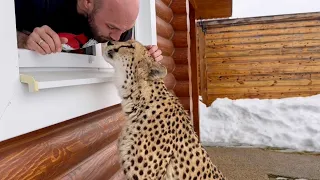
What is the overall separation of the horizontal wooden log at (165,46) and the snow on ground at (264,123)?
2.55 m

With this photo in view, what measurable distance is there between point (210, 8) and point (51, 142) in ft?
16.0

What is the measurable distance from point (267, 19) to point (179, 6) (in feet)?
13.4

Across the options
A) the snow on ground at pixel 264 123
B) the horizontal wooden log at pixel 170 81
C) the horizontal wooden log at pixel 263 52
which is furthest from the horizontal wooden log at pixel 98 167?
the horizontal wooden log at pixel 263 52

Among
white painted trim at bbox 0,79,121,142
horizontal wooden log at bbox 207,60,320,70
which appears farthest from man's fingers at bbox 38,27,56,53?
horizontal wooden log at bbox 207,60,320,70

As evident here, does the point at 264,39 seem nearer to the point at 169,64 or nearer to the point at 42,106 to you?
the point at 169,64

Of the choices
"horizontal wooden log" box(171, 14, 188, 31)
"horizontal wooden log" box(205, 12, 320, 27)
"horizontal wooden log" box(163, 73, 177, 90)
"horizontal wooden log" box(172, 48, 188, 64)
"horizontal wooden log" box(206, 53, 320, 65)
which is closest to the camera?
"horizontal wooden log" box(163, 73, 177, 90)

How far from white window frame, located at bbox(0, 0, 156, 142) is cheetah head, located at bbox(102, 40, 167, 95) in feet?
0.35

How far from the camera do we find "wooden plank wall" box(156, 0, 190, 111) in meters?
3.81

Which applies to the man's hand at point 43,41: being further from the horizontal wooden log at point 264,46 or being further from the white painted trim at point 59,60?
the horizontal wooden log at point 264,46

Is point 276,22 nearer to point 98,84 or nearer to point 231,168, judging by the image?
point 231,168

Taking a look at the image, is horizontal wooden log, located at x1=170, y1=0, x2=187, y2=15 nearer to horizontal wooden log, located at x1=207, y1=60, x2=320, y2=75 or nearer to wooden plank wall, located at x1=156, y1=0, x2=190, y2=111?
wooden plank wall, located at x1=156, y1=0, x2=190, y2=111

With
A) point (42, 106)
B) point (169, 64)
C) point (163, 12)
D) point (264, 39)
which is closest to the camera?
point (42, 106)

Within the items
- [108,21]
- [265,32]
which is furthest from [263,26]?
[108,21]

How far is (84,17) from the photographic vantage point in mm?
1683
